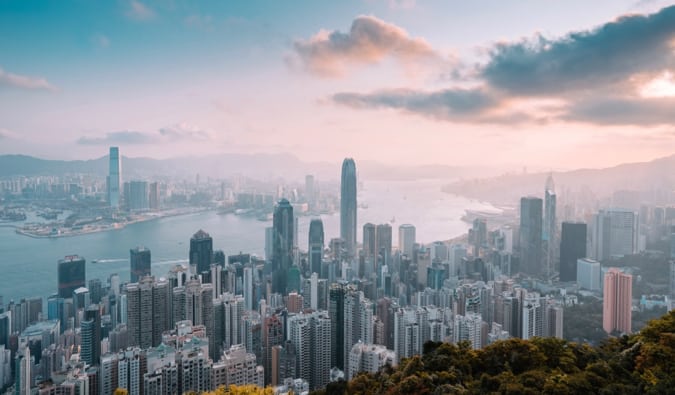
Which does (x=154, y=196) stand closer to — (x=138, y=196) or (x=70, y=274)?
(x=138, y=196)

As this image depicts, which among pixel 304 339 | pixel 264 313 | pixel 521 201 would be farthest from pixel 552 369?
pixel 521 201

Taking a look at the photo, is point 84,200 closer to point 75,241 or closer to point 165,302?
point 75,241

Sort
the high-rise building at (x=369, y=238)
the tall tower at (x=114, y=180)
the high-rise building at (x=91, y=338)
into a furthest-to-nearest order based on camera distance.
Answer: the high-rise building at (x=369, y=238) → the tall tower at (x=114, y=180) → the high-rise building at (x=91, y=338)

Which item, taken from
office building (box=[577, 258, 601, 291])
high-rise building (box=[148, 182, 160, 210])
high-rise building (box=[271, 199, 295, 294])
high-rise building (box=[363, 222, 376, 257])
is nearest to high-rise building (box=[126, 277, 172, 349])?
high-rise building (box=[271, 199, 295, 294])

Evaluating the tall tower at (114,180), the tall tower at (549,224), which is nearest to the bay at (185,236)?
the tall tower at (114,180)

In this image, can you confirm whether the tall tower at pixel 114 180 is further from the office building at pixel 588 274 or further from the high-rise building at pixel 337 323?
the office building at pixel 588 274

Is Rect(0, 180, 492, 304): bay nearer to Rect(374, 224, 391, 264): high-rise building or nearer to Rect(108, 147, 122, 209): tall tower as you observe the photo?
Rect(374, 224, 391, 264): high-rise building

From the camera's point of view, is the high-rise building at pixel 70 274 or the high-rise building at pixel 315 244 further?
the high-rise building at pixel 315 244
